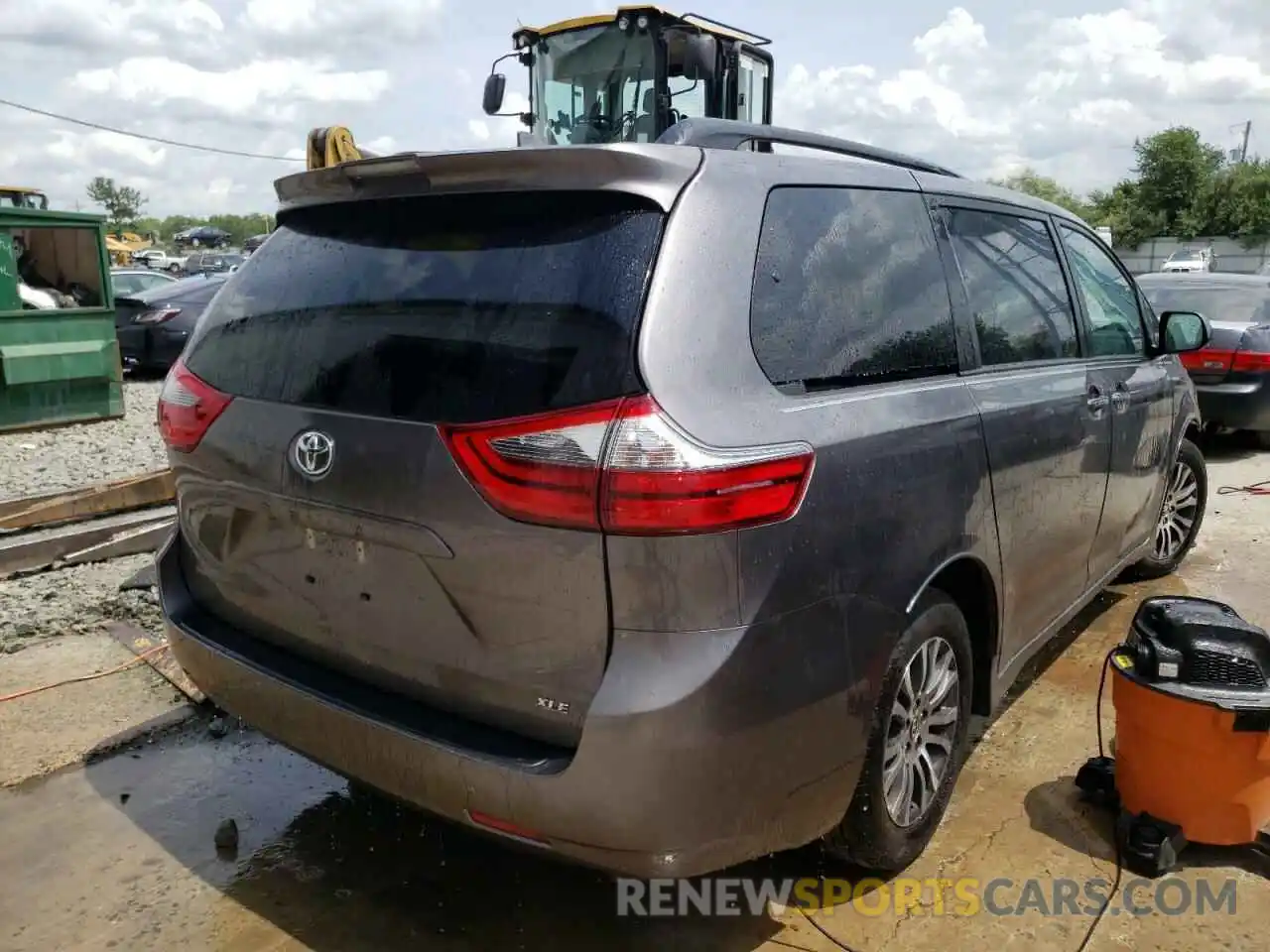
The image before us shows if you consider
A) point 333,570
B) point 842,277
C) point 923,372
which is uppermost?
point 842,277

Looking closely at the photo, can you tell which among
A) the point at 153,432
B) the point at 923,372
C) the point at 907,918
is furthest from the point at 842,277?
the point at 153,432

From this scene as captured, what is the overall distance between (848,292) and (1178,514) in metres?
3.79

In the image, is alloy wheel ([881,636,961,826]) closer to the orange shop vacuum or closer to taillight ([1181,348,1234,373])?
the orange shop vacuum

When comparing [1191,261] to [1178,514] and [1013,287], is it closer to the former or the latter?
[1178,514]

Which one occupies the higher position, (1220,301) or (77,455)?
(1220,301)

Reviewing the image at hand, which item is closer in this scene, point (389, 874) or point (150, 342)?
point (389, 874)

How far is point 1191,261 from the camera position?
36.2 meters

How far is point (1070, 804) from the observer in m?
3.17

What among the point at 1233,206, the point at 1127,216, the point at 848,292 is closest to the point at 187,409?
the point at 848,292

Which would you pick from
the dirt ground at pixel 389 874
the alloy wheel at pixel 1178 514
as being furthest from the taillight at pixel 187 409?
the alloy wheel at pixel 1178 514

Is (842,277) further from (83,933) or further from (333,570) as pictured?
(83,933)

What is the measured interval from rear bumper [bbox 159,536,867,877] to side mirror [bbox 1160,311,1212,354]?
3.02 metres

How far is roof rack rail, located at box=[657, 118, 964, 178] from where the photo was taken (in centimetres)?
260

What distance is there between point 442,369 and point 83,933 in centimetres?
172
